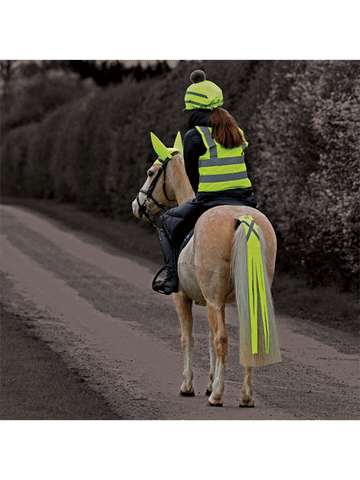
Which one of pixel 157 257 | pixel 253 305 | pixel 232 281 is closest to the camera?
pixel 253 305

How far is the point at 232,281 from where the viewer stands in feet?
17.8

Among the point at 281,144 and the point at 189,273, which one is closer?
the point at 189,273

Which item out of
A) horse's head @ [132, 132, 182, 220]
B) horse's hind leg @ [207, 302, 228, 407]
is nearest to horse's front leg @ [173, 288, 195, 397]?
horse's hind leg @ [207, 302, 228, 407]

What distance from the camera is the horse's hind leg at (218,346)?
5.30 meters

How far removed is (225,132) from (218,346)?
1791mm

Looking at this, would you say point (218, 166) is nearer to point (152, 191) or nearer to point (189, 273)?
point (189, 273)

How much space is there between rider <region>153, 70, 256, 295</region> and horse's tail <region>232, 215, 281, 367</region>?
54 cm

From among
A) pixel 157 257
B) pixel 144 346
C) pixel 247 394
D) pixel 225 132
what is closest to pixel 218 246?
pixel 225 132

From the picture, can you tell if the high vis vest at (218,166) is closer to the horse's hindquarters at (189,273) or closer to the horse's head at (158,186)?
the horse's hindquarters at (189,273)

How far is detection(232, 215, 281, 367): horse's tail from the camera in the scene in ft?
16.9

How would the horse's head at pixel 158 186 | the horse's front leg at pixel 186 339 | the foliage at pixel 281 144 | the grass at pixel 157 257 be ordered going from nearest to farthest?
the horse's front leg at pixel 186 339 → the horse's head at pixel 158 186 → the grass at pixel 157 257 → the foliage at pixel 281 144

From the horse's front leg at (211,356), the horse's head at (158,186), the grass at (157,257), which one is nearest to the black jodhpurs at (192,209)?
the horse's head at (158,186)

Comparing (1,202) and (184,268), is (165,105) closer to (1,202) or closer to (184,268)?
(1,202)

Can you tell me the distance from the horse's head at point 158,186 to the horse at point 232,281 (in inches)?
32.4
